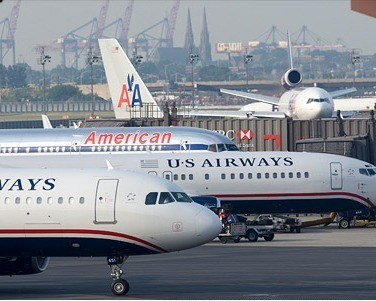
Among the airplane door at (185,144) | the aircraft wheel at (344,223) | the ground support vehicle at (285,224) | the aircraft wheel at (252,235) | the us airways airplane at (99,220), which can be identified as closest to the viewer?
the us airways airplane at (99,220)

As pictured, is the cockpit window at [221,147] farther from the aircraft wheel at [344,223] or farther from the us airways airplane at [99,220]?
the us airways airplane at [99,220]

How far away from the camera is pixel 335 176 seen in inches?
2331

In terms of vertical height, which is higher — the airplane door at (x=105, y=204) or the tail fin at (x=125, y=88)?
the tail fin at (x=125, y=88)

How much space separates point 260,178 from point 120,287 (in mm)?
25900

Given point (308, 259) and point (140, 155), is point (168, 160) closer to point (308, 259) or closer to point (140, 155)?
point (140, 155)

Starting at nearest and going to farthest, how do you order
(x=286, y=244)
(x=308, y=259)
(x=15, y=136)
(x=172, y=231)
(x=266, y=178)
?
(x=172, y=231)
(x=308, y=259)
(x=286, y=244)
(x=266, y=178)
(x=15, y=136)

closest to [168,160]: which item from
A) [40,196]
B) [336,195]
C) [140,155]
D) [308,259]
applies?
[140,155]

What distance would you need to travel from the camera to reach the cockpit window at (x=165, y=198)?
3475 centimetres

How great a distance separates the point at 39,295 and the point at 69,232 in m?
1.94

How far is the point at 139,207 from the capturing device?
3450cm

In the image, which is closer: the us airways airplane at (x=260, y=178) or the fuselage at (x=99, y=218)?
the fuselage at (x=99, y=218)

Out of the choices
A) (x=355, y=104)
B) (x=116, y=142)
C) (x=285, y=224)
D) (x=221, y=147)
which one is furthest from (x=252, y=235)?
(x=355, y=104)

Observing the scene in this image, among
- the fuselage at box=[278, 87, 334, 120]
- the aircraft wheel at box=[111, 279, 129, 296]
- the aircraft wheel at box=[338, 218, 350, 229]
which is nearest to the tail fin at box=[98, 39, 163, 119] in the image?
the fuselage at box=[278, 87, 334, 120]

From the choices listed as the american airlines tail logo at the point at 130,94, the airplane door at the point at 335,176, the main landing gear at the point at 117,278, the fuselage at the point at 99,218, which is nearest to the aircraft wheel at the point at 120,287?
the main landing gear at the point at 117,278
